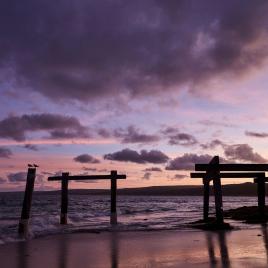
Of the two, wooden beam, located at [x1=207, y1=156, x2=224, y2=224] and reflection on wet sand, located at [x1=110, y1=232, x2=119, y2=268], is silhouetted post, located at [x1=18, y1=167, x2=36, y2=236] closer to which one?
reflection on wet sand, located at [x1=110, y1=232, x2=119, y2=268]

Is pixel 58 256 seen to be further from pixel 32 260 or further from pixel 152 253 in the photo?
pixel 152 253

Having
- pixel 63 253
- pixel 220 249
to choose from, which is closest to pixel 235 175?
pixel 220 249

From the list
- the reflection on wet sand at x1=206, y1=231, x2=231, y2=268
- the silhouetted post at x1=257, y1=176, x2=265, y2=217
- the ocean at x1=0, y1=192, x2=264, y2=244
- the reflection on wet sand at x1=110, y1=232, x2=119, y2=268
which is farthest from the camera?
the silhouetted post at x1=257, y1=176, x2=265, y2=217

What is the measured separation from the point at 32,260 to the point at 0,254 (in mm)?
1665

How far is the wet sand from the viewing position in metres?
8.91

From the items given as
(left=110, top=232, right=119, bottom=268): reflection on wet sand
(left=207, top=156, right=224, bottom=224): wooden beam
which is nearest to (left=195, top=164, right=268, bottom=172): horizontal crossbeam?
(left=207, top=156, right=224, bottom=224): wooden beam

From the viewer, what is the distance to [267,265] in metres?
7.97

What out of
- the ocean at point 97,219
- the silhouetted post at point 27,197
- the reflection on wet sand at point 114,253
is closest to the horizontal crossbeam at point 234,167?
the ocean at point 97,219

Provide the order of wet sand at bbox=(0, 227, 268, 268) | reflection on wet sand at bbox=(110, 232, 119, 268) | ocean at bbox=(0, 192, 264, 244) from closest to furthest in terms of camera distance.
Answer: wet sand at bbox=(0, 227, 268, 268) < reflection on wet sand at bbox=(110, 232, 119, 268) < ocean at bbox=(0, 192, 264, 244)

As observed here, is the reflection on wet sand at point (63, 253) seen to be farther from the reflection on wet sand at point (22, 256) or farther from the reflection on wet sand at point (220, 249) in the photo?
the reflection on wet sand at point (220, 249)

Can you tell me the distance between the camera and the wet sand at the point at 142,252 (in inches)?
351

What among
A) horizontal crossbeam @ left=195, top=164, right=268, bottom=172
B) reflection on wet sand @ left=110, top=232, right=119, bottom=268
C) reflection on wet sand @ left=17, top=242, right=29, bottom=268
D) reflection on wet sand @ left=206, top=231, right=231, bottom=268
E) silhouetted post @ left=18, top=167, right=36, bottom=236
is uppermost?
horizontal crossbeam @ left=195, top=164, right=268, bottom=172

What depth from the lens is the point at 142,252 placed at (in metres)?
10.7

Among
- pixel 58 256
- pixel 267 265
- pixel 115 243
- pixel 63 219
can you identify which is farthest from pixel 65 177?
pixel 267 265
